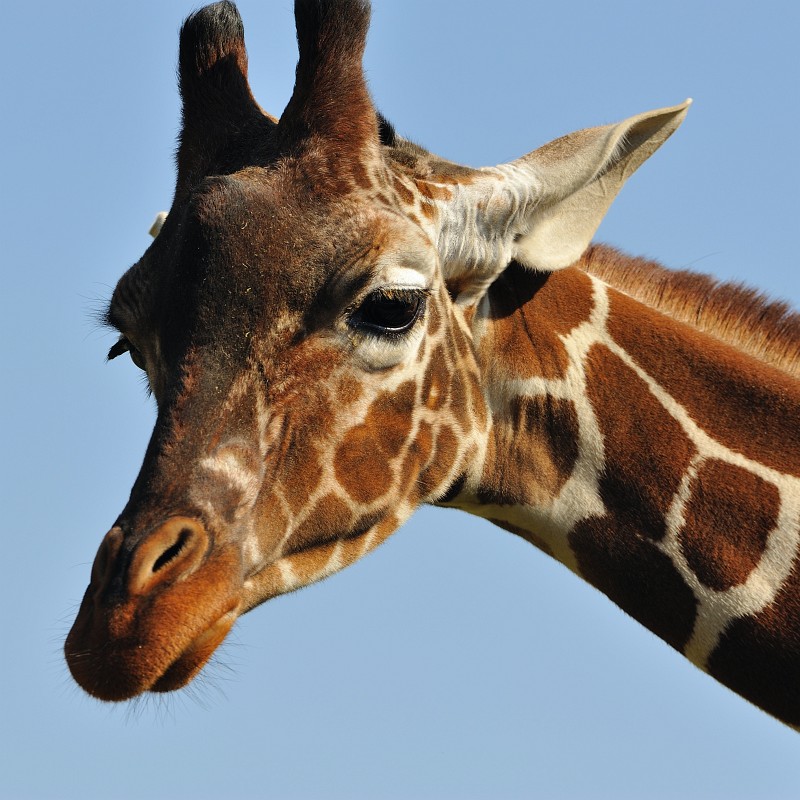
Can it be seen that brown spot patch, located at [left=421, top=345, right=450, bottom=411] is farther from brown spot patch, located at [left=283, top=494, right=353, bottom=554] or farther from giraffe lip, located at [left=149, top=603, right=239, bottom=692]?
giraffe lip, located at [left=149, top=603, right=239, bottom=692]

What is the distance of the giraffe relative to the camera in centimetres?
471

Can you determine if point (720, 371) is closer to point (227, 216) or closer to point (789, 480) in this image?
point (789, 480)

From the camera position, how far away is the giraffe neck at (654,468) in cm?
532

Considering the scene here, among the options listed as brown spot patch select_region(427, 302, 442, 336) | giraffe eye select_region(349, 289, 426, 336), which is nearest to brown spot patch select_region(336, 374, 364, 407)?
giraffe eye select_region(349, 289, 426, 336)

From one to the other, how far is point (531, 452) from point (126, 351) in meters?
2.16

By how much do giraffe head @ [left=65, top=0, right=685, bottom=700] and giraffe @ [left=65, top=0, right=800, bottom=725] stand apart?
0.01 metres

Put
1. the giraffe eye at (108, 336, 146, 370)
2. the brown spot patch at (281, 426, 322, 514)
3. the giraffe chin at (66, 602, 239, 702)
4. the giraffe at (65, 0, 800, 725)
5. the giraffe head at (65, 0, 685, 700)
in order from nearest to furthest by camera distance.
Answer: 1. the giraffe chin at (66, 602, 239, 702)
2. the giraffe head at (65, 0, 685, 700)
3. the giraffe at (65, 0, 800, 725)
4. the brown spot patch at (281, 426, 322, 514)
5. the giraffe eye at (108, 336, 146, 370)

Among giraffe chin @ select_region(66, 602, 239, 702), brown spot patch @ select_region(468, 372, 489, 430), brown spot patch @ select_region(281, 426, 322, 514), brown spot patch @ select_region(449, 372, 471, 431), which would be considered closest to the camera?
giraffe chin @ select_region(66, 602, 239, 702)

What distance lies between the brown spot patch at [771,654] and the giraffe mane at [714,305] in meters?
1.29

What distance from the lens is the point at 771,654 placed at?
5223 millimetres

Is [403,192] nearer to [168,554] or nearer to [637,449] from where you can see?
[637,449]

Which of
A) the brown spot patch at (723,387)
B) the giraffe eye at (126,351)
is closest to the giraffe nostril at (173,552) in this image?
the giraffe eye at (126,351)

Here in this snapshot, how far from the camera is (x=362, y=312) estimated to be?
5.11 m

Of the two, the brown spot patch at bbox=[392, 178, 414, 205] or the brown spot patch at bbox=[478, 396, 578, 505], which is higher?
the brown spot patch at bbox=[392, 178, 414, 205]
